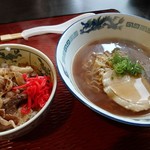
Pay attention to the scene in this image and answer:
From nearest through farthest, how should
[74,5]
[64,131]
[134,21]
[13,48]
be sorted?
[64,131], [13,48], [134,21], [74,5]

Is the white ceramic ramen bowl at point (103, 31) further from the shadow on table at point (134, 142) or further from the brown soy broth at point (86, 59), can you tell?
the shadow on table at point (134, 142)

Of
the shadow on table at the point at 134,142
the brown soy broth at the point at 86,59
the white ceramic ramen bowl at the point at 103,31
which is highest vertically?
the white ceramic ramen bowl at the point at 103,31

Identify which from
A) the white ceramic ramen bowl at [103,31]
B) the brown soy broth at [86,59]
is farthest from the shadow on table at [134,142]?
the white ceramic ramen bowl at [103,31]

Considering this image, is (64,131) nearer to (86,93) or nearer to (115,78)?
(86,93)

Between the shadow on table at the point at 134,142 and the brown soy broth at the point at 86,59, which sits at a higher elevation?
the brown soy broth at the point at 86,59

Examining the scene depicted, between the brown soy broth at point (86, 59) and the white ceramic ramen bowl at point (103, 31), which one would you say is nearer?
the brown soy broth at point (86, 59)

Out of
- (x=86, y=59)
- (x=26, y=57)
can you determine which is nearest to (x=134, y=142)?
(x=86, y=59)

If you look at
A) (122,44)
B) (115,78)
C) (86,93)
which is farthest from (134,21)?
(86,93)

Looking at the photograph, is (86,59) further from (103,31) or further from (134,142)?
(134,142)

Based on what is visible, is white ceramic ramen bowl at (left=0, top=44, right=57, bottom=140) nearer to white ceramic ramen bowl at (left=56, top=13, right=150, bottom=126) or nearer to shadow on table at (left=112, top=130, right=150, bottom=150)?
white ceramic ramen bowl at (left=56, top=13, right=150, bottom=126)
